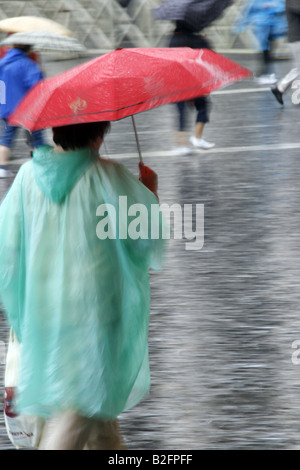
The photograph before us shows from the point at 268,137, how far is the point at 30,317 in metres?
6.96

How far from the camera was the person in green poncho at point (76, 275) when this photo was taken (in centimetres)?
274

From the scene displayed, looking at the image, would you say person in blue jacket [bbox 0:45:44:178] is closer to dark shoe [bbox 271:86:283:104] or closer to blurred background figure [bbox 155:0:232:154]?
blurred background figure [bbox 155:0:232:154]

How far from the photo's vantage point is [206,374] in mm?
4082

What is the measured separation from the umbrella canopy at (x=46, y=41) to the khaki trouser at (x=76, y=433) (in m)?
5.08

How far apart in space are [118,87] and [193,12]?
6330mm

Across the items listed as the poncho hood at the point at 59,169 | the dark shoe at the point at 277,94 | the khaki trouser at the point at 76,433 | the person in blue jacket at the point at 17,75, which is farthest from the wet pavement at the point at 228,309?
the dark shoe at the point at 277,94

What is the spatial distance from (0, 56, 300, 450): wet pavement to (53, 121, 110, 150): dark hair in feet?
4.33

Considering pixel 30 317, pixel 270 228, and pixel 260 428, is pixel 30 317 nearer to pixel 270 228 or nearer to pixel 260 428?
pixel 260 428

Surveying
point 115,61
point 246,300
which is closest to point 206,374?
point 246,300

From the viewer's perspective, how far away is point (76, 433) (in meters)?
2.77

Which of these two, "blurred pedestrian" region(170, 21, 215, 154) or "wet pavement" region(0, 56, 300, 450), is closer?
"wet pavement" region(0, 56, 300, 450)

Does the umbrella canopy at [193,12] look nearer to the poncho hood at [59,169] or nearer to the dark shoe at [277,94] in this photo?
the dark shoe at [277,94]

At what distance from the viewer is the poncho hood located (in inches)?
108

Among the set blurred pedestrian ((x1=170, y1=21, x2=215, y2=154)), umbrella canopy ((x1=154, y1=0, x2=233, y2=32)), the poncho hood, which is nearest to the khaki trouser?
the poncho hood
